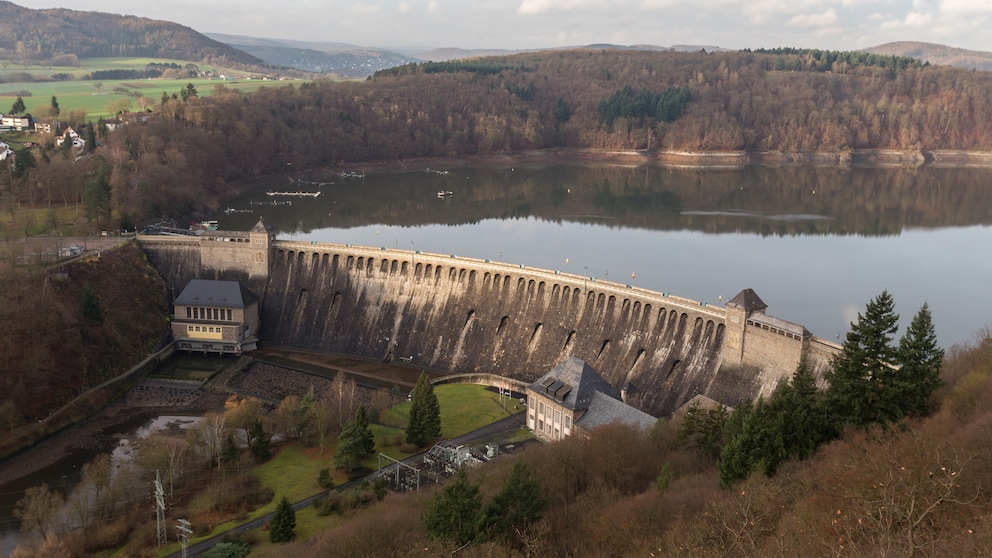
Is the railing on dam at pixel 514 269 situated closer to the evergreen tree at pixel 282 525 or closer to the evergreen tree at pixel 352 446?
the evergreen tree at pixel 352 446

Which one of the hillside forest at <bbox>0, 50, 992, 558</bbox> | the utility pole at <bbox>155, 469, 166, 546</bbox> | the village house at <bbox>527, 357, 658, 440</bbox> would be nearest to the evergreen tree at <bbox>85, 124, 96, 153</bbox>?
the hillside forest at <bbox>0, 50, 992, 558</bbox>

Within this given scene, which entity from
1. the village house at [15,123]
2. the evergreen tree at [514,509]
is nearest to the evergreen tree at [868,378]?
the evergreen tree at [514,509]

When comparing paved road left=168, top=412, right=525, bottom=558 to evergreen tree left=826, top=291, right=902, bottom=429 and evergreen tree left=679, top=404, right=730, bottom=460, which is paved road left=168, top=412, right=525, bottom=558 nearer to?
evergreen tree left=679, top=404, right=730, bottom=460

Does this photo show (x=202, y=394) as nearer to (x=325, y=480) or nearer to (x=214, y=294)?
(x=214, y=294)

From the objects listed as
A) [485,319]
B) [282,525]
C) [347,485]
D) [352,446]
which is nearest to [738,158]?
[485,319]

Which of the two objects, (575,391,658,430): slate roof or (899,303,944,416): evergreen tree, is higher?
(899,303,944,416): evergreen tree

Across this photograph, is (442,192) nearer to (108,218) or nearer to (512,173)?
(512,173)

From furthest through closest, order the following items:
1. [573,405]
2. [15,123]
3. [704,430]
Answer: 1. [15,123]
2. [573,405]
3. [704,430]
